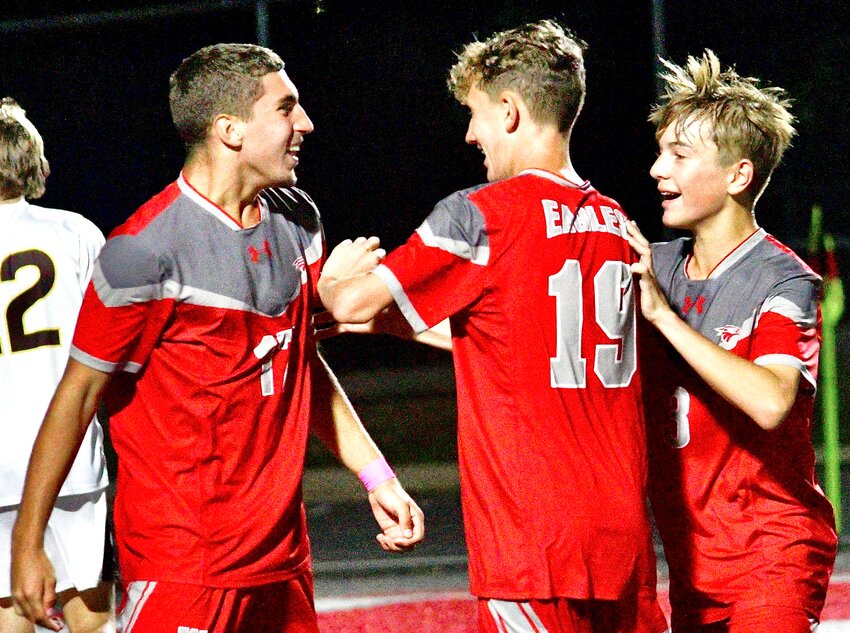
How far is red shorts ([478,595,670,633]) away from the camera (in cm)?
272

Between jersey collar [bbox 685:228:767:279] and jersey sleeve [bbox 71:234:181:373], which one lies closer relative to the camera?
jersey sleeve [bbox 71:234:181:373]

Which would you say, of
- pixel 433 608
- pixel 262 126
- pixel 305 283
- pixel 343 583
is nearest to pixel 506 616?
pixel 305 283

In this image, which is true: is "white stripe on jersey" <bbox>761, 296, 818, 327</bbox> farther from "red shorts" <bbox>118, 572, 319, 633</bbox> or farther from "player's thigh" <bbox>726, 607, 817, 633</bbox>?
"red shorts" <bbox>118, 572, 319, 633</bbox>

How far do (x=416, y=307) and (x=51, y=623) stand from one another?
1036 millimetres

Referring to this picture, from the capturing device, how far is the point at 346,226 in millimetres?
23109

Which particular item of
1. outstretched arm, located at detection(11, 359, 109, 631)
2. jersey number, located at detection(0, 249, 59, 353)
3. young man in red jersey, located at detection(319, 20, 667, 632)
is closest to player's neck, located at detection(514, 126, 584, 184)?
young man in red jersey, located at detection(319, 20, 667, 632)

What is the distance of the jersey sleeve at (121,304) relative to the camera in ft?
9.08

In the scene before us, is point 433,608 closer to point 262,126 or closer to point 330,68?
point 262,126

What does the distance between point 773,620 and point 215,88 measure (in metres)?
1.87

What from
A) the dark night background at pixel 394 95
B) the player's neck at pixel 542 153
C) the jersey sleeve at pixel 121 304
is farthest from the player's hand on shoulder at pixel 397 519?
the dark night background at pixel 394 95

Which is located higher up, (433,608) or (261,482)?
(261,482)

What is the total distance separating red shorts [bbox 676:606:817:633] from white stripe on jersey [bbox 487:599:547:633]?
0.68 metres

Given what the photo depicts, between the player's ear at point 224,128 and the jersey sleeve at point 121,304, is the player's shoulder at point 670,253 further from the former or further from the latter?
the jersey sleeve at point 121,304

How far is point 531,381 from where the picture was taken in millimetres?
2723
